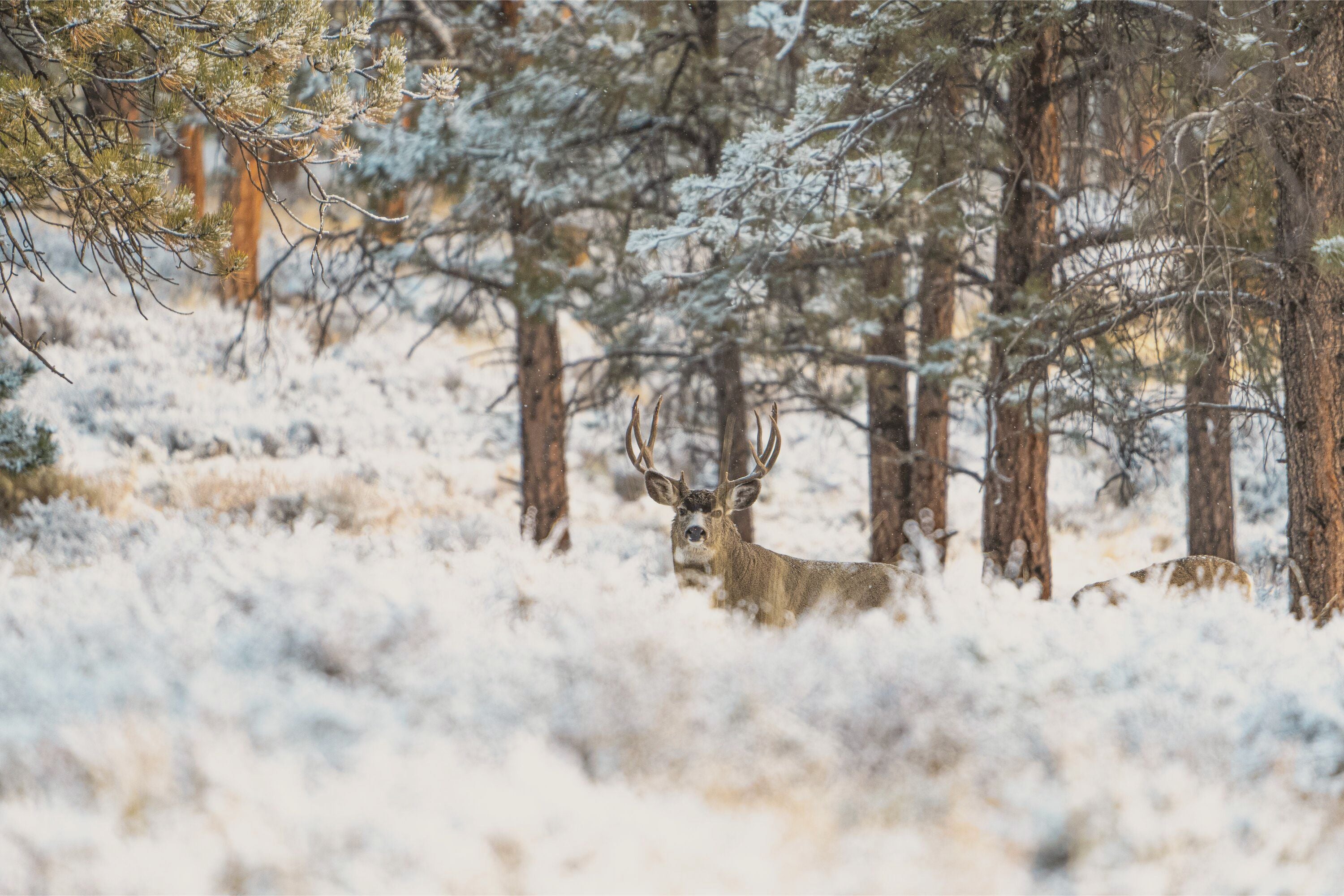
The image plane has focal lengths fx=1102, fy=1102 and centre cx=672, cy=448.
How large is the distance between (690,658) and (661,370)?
9.29m

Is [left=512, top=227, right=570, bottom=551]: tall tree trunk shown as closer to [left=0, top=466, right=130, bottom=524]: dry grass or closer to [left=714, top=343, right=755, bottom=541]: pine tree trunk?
A: [left=714, top=343, right=755, bottom=541]: pine tree trunk

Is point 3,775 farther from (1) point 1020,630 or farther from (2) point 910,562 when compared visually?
(2) point 910,562

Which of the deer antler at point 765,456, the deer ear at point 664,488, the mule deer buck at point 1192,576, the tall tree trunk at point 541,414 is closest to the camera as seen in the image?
the mule deer buck at point 1192,576

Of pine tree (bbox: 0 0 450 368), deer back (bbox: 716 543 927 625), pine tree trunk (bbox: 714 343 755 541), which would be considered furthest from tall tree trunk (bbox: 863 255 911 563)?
pine tree (bbox: 0 0 450 368)

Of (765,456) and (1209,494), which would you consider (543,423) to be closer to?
(765,456)

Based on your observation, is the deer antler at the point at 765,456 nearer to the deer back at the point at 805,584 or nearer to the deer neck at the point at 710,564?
the deer neck at the point at 710,564

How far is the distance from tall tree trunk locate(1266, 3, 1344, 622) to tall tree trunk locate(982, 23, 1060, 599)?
2348 millimetres

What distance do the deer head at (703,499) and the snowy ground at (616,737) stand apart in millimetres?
750

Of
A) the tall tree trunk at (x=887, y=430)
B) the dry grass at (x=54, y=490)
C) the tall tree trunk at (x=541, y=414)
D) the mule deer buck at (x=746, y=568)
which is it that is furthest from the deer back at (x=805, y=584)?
the dry grass at (x=54, y=490)

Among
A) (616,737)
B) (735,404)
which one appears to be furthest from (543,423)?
(616,737)

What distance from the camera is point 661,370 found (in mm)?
12859

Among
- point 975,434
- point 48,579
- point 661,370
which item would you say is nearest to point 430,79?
point 48,579

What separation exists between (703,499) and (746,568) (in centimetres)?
48

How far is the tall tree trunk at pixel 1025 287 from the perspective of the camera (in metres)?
8.96
